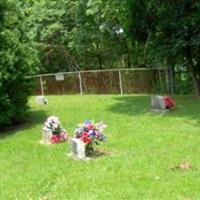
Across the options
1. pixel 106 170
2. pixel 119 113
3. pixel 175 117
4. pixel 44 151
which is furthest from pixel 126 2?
pixel 106 170

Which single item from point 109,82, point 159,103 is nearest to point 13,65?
point 159,103

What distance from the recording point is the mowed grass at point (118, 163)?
6.46 m

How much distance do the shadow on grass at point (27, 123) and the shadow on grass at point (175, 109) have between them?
1937mm

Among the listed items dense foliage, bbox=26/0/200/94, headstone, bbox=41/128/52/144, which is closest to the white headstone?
dense foliage, bbox=26/0/200/94

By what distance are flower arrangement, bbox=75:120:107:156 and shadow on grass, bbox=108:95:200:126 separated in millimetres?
3087

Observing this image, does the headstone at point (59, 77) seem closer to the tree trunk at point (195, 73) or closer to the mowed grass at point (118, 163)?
the tree trunk at point (195, 73)

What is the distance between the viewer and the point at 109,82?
69.6 feet

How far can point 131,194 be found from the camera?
6211mm

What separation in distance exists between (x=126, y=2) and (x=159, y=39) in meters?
1.54

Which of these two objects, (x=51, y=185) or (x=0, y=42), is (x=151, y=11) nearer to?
(x=0, y=42)

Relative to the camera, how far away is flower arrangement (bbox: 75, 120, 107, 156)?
8195 mm

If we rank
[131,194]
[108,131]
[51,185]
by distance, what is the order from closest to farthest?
[131,194]
[51,185]
[108,131]

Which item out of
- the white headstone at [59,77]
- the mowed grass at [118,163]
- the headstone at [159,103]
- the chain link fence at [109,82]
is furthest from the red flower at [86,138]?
the white headstone at [59,77]

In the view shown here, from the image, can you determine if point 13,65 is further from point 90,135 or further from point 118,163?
point 118,163
